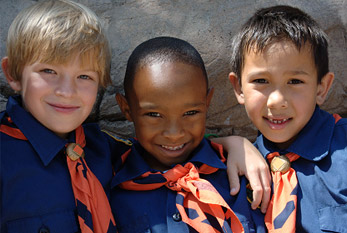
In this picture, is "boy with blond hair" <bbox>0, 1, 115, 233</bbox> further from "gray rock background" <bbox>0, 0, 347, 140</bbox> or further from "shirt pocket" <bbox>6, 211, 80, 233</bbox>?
"gray rock background" <bbox>0, 0, 347, 140</bbox>

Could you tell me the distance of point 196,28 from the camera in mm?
2594

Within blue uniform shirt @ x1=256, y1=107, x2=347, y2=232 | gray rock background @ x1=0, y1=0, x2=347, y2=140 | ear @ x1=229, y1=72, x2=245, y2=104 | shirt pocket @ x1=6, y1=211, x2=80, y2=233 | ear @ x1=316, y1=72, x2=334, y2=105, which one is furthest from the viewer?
gray rock background @ x1=0, y1=0, x2=347, y2=140

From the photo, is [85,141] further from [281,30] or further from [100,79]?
[281,30]

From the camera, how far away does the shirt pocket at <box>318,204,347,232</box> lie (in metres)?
1.88

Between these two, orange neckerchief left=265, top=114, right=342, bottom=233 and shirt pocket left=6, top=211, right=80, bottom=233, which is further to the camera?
orange neckerchief left=265, top=114, right=342, bottom=233

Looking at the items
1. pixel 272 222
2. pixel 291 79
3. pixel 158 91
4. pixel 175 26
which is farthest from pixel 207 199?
pixel 175 26

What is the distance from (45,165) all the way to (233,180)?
2.78ft

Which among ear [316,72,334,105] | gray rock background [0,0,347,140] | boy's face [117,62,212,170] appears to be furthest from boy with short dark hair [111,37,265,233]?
ear [316,72,334,105]

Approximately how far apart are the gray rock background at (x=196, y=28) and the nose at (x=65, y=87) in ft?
2.34

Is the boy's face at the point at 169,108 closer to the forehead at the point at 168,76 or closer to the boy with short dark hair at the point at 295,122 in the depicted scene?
the forehead at the point at 168,76

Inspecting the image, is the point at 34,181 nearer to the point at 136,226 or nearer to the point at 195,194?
the point at 136,226

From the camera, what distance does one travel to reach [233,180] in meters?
2.03

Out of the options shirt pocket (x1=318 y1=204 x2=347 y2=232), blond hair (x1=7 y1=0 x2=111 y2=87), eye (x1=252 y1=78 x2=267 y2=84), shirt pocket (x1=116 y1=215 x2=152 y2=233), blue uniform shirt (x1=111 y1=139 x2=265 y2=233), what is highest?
blond hair (x1=7 y1=0 x2=111 y2=87)

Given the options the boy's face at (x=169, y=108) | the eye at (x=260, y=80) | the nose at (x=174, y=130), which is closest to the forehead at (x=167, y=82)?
the boy's face at (x=169, y=108)
